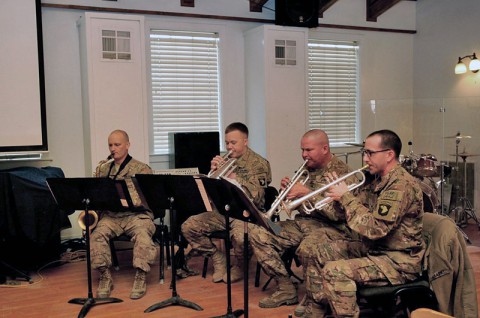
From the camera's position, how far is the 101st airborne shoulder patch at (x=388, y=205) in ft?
10.2

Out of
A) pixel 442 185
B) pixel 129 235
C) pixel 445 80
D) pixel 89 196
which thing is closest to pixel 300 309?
pixel 129 235

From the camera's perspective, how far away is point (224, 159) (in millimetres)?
4742

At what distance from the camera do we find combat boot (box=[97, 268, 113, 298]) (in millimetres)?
4484

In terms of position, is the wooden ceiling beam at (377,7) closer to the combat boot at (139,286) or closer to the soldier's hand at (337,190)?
the soldier's hand at (337,190)

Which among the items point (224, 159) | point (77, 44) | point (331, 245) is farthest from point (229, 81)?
point (331, 245)

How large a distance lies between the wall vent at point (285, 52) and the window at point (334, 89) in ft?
2.82

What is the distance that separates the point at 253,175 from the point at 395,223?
187 cm

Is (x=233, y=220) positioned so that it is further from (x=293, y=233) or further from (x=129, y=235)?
(x=129, y=235)

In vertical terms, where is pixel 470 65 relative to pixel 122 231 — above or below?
above

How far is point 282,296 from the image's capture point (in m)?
4.24

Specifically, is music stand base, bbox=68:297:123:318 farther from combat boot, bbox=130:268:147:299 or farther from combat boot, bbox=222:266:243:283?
combat boot, bbox=222:266:243:283

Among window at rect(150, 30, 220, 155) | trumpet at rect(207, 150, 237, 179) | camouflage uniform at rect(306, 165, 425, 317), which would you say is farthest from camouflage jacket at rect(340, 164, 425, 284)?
window at rect(150, 30, 220, 155)

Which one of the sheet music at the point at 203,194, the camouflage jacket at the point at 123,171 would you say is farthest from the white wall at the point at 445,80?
the sheet music at the point at 203,194

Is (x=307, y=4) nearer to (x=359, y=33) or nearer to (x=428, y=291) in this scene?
(x=359, y=33)
